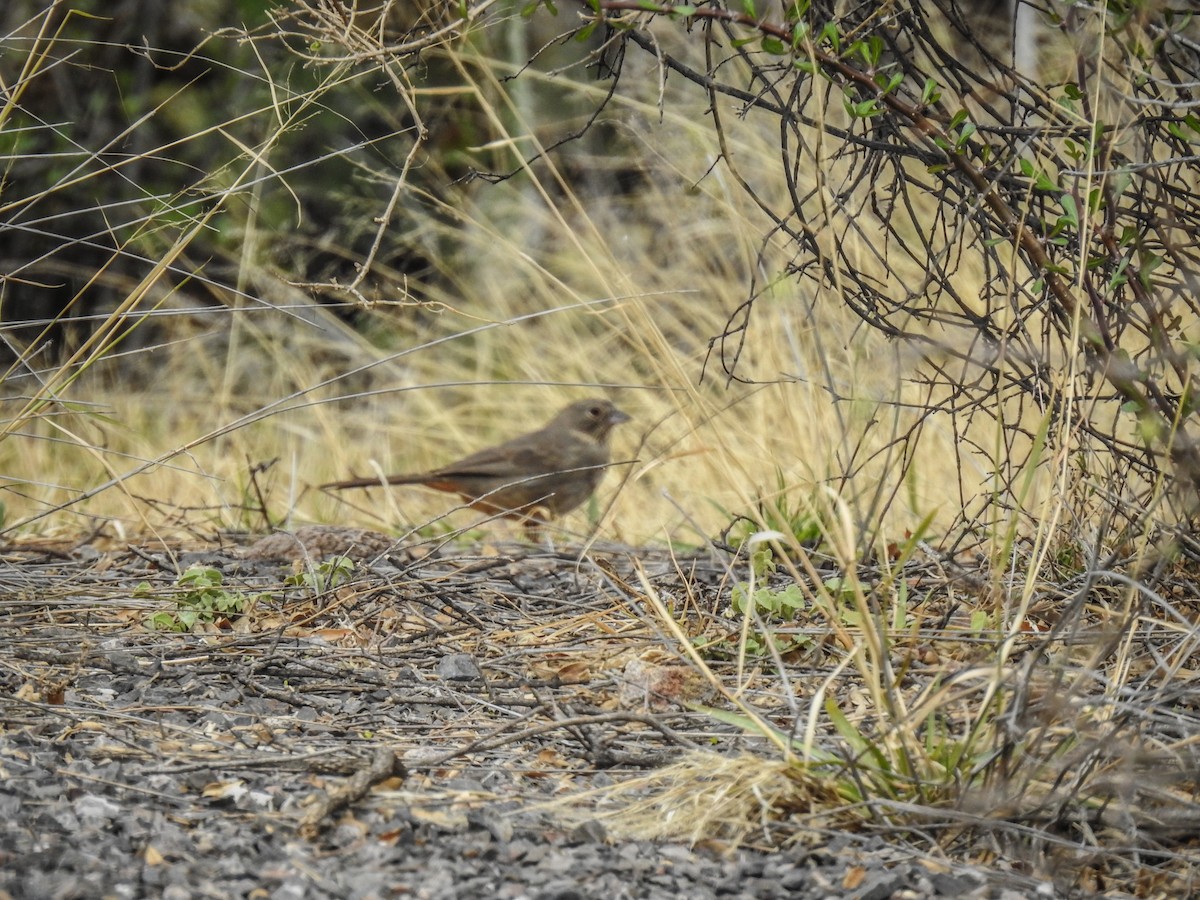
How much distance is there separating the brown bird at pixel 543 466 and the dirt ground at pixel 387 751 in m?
2.70

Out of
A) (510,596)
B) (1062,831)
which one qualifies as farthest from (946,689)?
(510,596)

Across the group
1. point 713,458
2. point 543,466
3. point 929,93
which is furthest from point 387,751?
point 543,466

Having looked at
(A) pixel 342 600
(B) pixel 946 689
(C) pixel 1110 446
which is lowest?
(A) pixel 342 600

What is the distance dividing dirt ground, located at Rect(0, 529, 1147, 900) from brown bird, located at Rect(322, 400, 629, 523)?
2.70m

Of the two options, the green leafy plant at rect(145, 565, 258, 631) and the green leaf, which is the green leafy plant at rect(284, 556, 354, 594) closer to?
the green leafy plant at rect(145, 565, 258, 631)

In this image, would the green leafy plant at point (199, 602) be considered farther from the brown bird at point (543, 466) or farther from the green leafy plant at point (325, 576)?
the brown bird at point (543, 466)

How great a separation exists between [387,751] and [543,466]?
4186 millimetres

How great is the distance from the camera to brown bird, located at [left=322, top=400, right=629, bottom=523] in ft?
20.4

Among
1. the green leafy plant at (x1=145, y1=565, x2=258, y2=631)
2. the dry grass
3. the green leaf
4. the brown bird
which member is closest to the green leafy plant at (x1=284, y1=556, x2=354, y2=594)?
the green leafy plant at (x1=145, y1=565, x2=258, y2=631)

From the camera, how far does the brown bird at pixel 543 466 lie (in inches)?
245

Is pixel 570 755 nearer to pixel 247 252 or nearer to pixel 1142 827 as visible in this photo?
pixel 1142 827

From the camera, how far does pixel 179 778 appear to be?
7.26 feet

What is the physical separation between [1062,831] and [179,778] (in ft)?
4.40

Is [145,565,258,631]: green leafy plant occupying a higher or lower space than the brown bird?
higher
